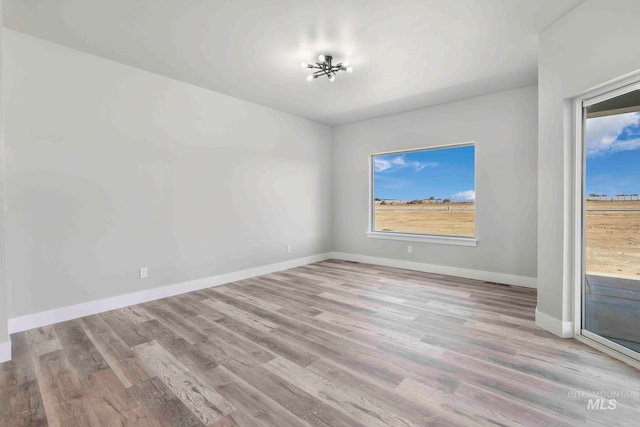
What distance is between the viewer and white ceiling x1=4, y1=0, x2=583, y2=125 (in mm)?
2355

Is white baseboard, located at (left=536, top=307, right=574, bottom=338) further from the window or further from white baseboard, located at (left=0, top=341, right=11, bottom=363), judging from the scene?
white baseboard, located at (left=0, top=341, right=11, bottom=363)

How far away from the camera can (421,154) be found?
516 centimetres

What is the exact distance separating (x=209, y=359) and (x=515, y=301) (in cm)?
338

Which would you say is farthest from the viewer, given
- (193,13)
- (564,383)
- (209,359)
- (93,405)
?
(193,13)

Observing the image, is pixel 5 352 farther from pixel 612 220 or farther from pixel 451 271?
pixel 451 271

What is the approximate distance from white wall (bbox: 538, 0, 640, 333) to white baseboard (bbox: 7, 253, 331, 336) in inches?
148

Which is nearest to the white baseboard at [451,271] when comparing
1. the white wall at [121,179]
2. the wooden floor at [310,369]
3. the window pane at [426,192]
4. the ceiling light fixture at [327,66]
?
the window pane at [426,192]

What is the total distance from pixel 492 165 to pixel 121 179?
496 centimetres

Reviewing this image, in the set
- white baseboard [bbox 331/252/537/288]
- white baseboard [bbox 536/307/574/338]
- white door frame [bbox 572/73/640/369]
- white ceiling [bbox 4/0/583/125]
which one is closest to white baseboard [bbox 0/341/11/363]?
white ceiling [bbox 4/0/583/125]

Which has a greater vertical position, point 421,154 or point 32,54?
point 32,54

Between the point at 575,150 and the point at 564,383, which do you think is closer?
the point at 564,383

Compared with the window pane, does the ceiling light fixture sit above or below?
above

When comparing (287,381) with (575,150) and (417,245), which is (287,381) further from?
(417,245)

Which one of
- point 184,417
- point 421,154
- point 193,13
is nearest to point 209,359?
point 184,417
